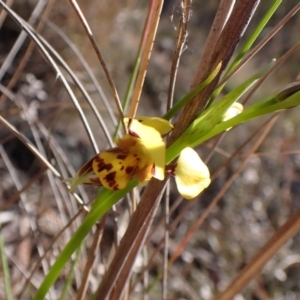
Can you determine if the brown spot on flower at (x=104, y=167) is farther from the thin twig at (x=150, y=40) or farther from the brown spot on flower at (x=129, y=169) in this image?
the thin twig at (x=150, y=40)

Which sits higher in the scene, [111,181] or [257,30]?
[257,30]

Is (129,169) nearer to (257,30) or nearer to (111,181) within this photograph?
(111,181)

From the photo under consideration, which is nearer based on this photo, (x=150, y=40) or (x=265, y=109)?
(x=265, y=109)

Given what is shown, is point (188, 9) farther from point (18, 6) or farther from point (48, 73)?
point (18, 6)

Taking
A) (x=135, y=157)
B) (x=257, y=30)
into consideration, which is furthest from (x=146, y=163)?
(x=257, y=30)

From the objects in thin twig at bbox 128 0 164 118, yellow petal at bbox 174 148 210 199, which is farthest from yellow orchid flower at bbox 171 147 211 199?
thin twig at bbox 128 0 164 118

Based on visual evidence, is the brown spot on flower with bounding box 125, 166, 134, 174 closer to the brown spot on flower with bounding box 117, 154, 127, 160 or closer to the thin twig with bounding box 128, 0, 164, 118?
the brown spot on flower with bounding box 117, 154, 127, 160

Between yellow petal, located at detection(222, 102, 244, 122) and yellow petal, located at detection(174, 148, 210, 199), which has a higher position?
yellow petal, located at detection(222, 102, 244, 122)
